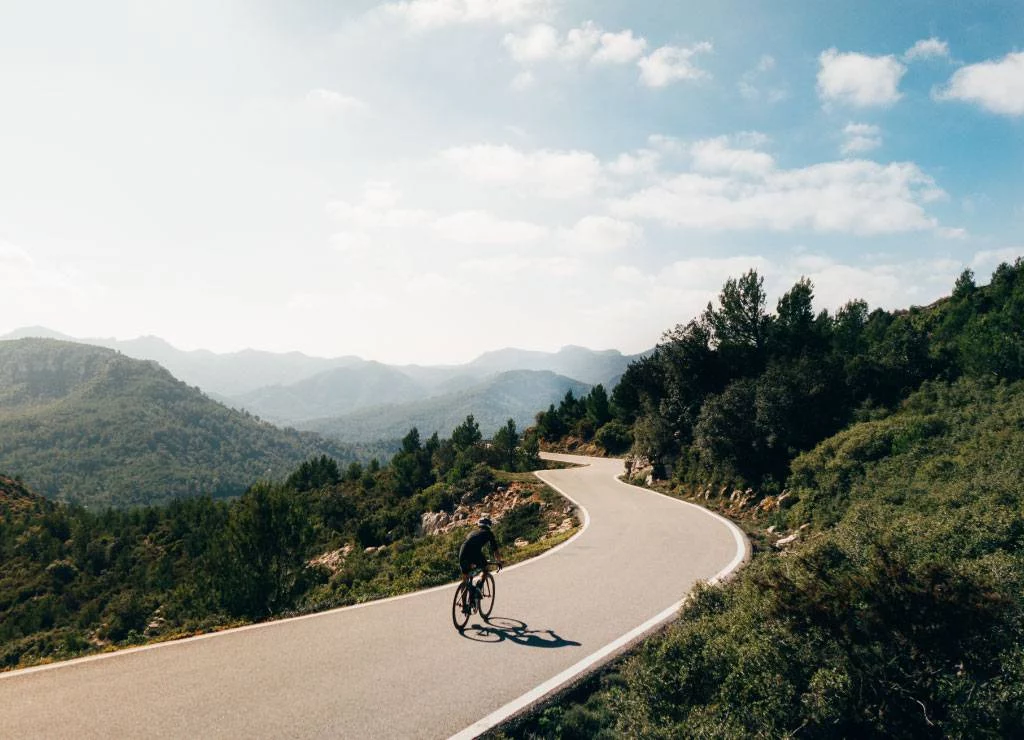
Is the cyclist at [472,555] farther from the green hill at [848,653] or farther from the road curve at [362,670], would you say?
the green hill at [848,653]

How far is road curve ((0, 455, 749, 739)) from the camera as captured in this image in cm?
595

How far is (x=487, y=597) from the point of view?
1004 cm

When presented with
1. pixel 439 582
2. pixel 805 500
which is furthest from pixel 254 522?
pixel 805 500

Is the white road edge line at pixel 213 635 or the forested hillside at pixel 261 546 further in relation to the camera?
the forested hillside at pixel 261 546

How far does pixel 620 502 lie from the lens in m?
23.5

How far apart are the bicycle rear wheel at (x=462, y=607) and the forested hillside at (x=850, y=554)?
9.22 ft

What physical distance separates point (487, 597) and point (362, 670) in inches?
128

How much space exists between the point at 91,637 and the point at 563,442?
140ft

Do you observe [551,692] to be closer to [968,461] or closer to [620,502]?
[968,461]

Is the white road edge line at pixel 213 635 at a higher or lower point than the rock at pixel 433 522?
higher

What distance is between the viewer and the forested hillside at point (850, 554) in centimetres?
537

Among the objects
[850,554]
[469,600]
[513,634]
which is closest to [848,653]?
[850,554]

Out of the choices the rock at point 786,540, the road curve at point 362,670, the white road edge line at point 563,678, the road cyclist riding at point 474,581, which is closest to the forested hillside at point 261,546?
the road curve at point 362,670

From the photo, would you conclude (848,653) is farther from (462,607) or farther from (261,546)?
(261,546)
